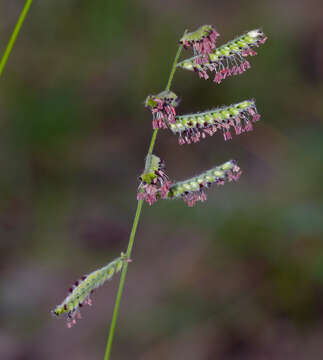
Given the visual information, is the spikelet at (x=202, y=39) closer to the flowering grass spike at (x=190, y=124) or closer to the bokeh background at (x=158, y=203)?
the flowering grass spike at (x=190, y=124)

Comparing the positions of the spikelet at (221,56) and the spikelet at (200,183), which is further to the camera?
the spikelet at (200,183)

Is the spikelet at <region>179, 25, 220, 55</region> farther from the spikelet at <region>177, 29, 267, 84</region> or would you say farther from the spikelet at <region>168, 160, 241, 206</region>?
the spikelet at <region>168, 160, 241, 206</region>

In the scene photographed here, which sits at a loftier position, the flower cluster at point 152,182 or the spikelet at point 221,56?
the spikelet at point 221,56

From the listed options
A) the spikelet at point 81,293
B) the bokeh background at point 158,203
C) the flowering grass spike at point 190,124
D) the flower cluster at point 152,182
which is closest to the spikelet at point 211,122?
the flowering grass spike at point 190,124

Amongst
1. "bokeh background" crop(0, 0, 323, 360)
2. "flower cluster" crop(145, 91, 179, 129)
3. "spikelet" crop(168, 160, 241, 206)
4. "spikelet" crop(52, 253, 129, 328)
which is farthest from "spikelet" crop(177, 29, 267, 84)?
"bokeh background" crop(0, 0, 323, 360)

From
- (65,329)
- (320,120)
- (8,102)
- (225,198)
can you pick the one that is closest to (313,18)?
(320,120)

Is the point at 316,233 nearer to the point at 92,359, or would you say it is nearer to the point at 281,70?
the point at 92,359

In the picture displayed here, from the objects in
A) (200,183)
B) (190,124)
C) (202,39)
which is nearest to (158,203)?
(200,183)
